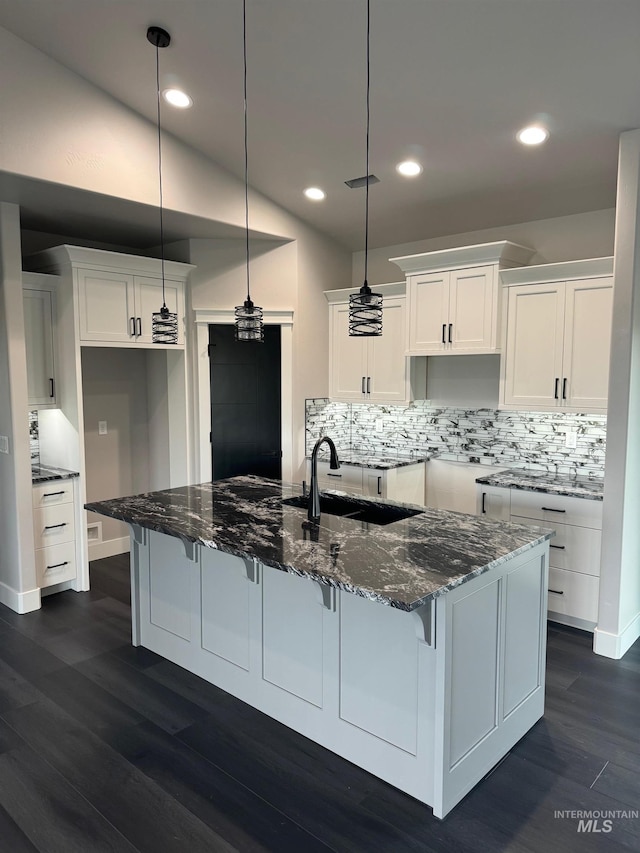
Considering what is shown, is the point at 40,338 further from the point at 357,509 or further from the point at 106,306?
the point at 357,509

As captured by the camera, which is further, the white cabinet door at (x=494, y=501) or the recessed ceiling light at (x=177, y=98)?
the white cabinet door at (x=494, y=501)

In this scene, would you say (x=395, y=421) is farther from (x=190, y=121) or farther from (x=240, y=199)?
(x=190, y=121)

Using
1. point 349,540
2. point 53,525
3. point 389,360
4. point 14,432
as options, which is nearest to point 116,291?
point 14,432

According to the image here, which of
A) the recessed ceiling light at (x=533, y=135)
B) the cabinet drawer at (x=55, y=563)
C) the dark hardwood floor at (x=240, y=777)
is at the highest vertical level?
the recessed ceiling light at (x=533, y=135)

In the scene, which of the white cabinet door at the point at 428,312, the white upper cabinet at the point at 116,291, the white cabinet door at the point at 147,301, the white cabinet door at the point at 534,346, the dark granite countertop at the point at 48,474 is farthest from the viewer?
the white cabinet door at the point at 147,301

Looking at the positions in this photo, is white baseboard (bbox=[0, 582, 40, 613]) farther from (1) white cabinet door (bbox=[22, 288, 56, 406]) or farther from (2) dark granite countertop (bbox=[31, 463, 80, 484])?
(1) white cabinet door (bbox=[22, 288, 56, 406])

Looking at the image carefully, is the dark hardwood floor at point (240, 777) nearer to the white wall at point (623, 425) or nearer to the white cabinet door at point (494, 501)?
the white wall at point (623, 425)

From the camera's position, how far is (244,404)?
17.4ft

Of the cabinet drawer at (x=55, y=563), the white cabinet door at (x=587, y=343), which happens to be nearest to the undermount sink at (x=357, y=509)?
the white cabinet door at (x=587, y=343)

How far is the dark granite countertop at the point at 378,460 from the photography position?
4.93 m

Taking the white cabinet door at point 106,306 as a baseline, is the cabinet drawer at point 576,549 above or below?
below

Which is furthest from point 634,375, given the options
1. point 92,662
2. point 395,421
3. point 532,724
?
point 92,662

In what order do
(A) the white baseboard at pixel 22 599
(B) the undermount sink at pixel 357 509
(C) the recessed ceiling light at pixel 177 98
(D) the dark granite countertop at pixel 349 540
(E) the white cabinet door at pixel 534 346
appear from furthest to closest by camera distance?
(A) the white baseboard at pixel 22 599 → (E) the white cabinet door at pixel 534 346 → (C) the recessed ceiling light at pixel 177 98 → (B) the undermount sink at pixel 357 509 → (D) the dark granite countertop at pixel 349 540

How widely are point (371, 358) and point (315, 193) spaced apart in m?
1.45
